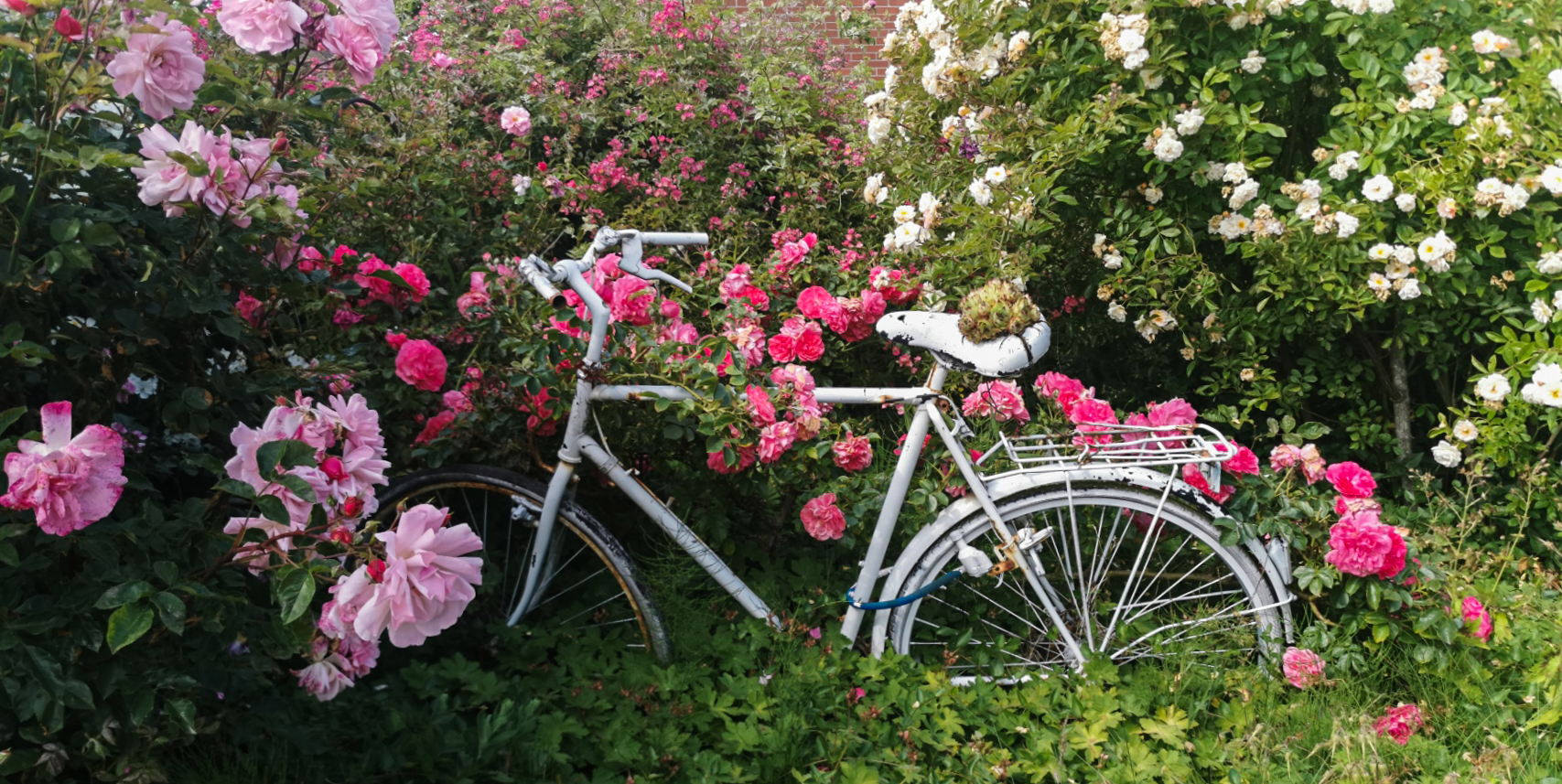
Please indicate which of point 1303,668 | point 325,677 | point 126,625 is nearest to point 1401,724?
point 1303,668

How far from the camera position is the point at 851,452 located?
2.36 meters

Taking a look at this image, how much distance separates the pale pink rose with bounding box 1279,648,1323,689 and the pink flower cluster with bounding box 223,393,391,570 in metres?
1.96

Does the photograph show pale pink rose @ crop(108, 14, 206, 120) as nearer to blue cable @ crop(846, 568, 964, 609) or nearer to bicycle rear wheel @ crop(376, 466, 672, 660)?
bicycle rear wheel @ crop(376, 466, 672, 660)

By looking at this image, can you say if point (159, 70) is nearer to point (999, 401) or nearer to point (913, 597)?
point (913, 597)

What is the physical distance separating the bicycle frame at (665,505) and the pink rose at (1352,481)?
73cm

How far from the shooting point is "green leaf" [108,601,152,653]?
1.26 m

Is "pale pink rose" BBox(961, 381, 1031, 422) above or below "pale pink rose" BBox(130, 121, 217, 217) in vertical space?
below

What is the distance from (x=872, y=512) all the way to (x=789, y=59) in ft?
11.8

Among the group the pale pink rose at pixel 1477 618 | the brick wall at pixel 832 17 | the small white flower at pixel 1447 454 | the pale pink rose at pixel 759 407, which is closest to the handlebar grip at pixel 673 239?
the pale pink rose at pixel 759 407

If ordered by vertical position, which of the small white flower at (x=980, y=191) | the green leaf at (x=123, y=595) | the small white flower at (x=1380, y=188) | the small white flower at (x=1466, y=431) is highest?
the small white flower at (x=1380, y=188)

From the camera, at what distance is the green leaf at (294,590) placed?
1.26 metres

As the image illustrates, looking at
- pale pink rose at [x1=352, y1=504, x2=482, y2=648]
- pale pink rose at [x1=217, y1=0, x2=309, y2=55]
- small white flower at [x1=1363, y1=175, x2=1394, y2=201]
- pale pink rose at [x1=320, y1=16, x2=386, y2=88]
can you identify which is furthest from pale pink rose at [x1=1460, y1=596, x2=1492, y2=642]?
pale pink rose at [x1=217, y1=0, x2=309, y2=55]

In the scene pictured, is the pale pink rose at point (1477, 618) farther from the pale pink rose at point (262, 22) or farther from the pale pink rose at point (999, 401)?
the pale pink rose at point (262, 22)

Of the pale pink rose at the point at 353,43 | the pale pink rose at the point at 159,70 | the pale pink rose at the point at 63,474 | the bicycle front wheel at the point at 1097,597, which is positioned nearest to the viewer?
the pale pink rose at the point at 63,474
